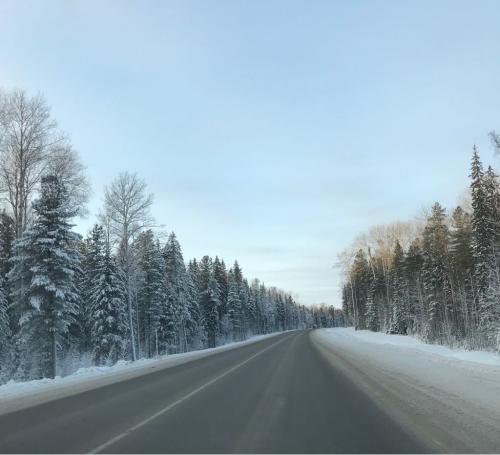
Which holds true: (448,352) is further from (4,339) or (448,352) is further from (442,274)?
(442,274)

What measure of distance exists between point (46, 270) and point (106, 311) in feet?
54.5

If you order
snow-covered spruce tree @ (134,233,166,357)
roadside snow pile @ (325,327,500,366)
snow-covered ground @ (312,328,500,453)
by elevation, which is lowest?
roadside snow pile @ (325,327,500,366)

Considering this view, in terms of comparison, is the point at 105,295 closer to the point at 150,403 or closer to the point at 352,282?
the point at 150,403

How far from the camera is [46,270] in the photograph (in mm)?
27688

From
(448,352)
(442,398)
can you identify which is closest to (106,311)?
(448,352)

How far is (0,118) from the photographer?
1182 inches

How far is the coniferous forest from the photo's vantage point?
3869 centimetres

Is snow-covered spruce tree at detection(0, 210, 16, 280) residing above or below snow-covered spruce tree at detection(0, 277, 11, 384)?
above

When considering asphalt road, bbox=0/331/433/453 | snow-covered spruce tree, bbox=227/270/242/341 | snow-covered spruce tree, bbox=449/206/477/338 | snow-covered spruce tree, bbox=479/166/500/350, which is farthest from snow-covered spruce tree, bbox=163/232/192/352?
asphalt road, bbox=0/331/433/453

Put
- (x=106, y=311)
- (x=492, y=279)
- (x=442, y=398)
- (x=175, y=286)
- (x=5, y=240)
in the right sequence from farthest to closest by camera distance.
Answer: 1. (x=175, y=286)
2. (x=106, y=311)
3. (x=5, y=240)
4. (x=492, y=279)
5. (x=442, y=398)

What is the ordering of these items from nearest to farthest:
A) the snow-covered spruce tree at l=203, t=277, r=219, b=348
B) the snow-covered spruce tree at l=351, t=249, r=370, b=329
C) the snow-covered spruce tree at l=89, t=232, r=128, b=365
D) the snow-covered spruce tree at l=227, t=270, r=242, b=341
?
the snow-covered spruce tree at l=89, t=232, r=128, b=365 → the snow-covered spruce tree at l=203, t=277, r=219, b=348 → the snow-covered spruce tree at l=227, t=270, r=242, b=341 → the snow-covered spruce tree at l=351, t=249, r=370, b=329

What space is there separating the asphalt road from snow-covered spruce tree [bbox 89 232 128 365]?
29.0 meters

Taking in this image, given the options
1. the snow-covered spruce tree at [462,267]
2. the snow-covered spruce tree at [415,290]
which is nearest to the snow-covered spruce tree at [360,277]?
the snow-covered spruce tree at [415,290]

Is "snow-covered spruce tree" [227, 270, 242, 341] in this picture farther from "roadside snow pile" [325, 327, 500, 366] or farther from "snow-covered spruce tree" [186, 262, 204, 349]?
"roadside snow pile" [325, 327, 500, 366]
